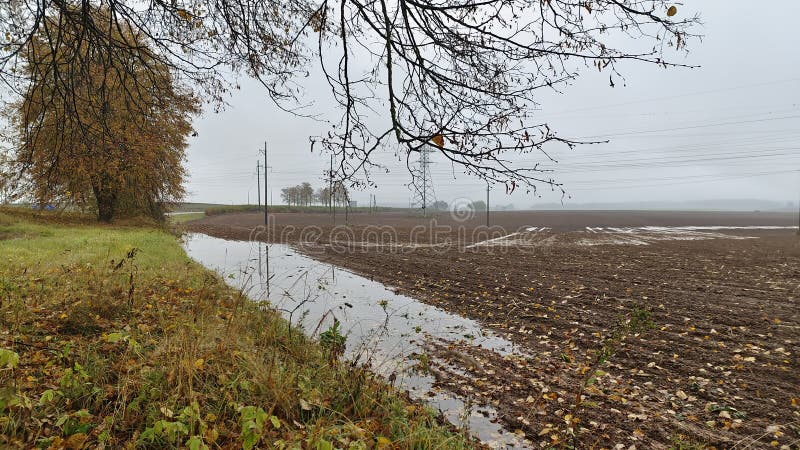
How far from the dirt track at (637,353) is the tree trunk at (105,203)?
21301 mm

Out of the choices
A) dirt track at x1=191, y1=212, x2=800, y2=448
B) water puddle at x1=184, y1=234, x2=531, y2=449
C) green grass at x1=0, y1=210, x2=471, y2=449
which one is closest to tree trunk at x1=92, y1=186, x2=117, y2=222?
water puddle at x1=184, y1=234, x2=531, y2=449

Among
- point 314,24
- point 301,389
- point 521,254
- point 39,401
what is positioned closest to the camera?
point 39,401

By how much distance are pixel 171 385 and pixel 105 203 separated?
28.6 metres

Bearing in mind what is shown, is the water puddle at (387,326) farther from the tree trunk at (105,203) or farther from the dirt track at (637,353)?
the tree trunk at (105,203)

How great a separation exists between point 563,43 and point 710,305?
9.29 m

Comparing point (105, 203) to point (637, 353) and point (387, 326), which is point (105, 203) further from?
point (637, 353)

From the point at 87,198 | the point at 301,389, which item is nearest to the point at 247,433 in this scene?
the point at 301,389

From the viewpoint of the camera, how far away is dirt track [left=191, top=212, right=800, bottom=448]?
448cm

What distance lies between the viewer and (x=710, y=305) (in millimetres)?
9375

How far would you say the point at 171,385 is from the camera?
3.54m

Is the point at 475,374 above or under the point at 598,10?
under

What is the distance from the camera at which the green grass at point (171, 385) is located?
111 inches

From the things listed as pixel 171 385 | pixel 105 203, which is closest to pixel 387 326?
pixel 171 385

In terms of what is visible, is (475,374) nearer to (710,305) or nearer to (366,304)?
(366,304)
